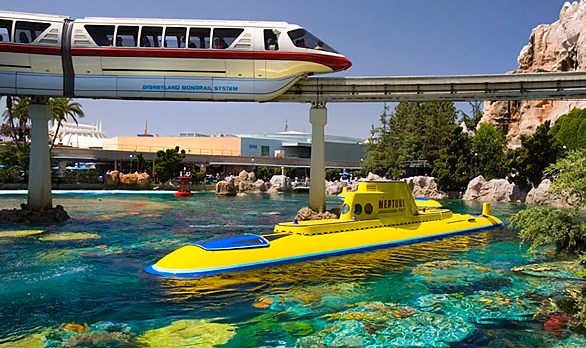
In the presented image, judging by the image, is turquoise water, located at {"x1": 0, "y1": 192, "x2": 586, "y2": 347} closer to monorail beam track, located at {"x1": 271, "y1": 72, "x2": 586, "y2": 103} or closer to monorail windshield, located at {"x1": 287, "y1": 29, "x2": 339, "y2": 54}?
monorail beam track, located at {"x1": 271, "y1": 72, "x2": 586, "y2": 103}

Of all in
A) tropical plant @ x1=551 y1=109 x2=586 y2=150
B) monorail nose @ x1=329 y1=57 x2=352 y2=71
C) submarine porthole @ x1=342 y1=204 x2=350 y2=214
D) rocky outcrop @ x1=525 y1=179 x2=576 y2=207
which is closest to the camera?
submarine porthole @ x1=342 y1=204 x2=350 y2=214

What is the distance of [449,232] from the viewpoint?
24906 mm

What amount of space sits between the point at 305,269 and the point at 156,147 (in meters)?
80.7

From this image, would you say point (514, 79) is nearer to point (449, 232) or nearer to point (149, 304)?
point (449, 232)

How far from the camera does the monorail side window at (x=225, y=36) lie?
81.9 feet

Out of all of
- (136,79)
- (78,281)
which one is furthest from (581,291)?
(136,79)

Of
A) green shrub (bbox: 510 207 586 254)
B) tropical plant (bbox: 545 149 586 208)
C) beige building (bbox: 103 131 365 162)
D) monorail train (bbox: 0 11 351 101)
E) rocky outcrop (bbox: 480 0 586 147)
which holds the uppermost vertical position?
rocky outcrop (bbox: 480 0 586 147)

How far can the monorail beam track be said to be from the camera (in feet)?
87.9

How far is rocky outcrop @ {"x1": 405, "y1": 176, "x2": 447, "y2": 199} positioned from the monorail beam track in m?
35.5

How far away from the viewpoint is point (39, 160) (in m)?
27.3

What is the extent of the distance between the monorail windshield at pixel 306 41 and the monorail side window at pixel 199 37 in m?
4.82

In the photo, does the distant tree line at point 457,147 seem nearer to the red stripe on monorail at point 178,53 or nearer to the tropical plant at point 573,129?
the tropical plant at point 573,129

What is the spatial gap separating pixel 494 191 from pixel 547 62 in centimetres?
3461

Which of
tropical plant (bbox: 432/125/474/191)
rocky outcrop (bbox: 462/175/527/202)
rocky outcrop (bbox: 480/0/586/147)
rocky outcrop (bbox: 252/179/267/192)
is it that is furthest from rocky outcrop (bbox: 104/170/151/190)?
rocky outcrop (bbox: 480/0/586/147)
